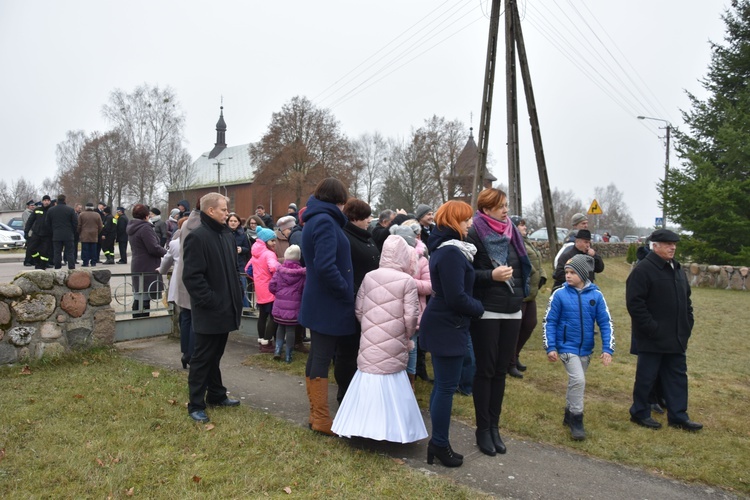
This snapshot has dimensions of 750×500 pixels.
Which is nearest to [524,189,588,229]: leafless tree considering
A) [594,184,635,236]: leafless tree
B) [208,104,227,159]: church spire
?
[594,184,635,236]: leafless tree

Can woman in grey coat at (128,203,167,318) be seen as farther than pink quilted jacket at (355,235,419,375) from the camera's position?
Yes

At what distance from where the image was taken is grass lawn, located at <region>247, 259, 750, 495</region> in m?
4.27

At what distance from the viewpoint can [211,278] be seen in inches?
189

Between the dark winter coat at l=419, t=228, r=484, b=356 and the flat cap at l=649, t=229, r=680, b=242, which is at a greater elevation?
the flat cap at l=649, t=229, r=680, b=242

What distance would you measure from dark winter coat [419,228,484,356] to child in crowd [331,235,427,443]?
11.4 inches

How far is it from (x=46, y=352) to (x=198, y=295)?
2800 millimetres

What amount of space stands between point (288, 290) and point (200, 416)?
2166 mm

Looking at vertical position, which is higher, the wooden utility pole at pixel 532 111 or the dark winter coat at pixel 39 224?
the wooden utility pole at pixel 532 111

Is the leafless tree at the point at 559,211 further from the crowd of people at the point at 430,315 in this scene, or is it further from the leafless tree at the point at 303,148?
the crowd of people at the point at 430,315

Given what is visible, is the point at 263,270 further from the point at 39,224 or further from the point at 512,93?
the point at 39,224

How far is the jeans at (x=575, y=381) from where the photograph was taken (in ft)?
15.6

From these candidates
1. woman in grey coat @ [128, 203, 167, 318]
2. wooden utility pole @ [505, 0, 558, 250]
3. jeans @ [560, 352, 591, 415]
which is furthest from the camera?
wooden utility pole @ [505, 0, 558, 250]

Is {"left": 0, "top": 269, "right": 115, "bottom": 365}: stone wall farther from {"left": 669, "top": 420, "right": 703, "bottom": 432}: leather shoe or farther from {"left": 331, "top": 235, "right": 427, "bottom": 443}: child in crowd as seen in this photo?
{"left": 669, "top": 420, "right": 703, "bottom": 432}: leather shoe

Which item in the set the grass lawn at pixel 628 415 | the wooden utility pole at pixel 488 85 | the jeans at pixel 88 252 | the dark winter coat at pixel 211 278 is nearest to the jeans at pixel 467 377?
the grass lawn at pixel 628 415
